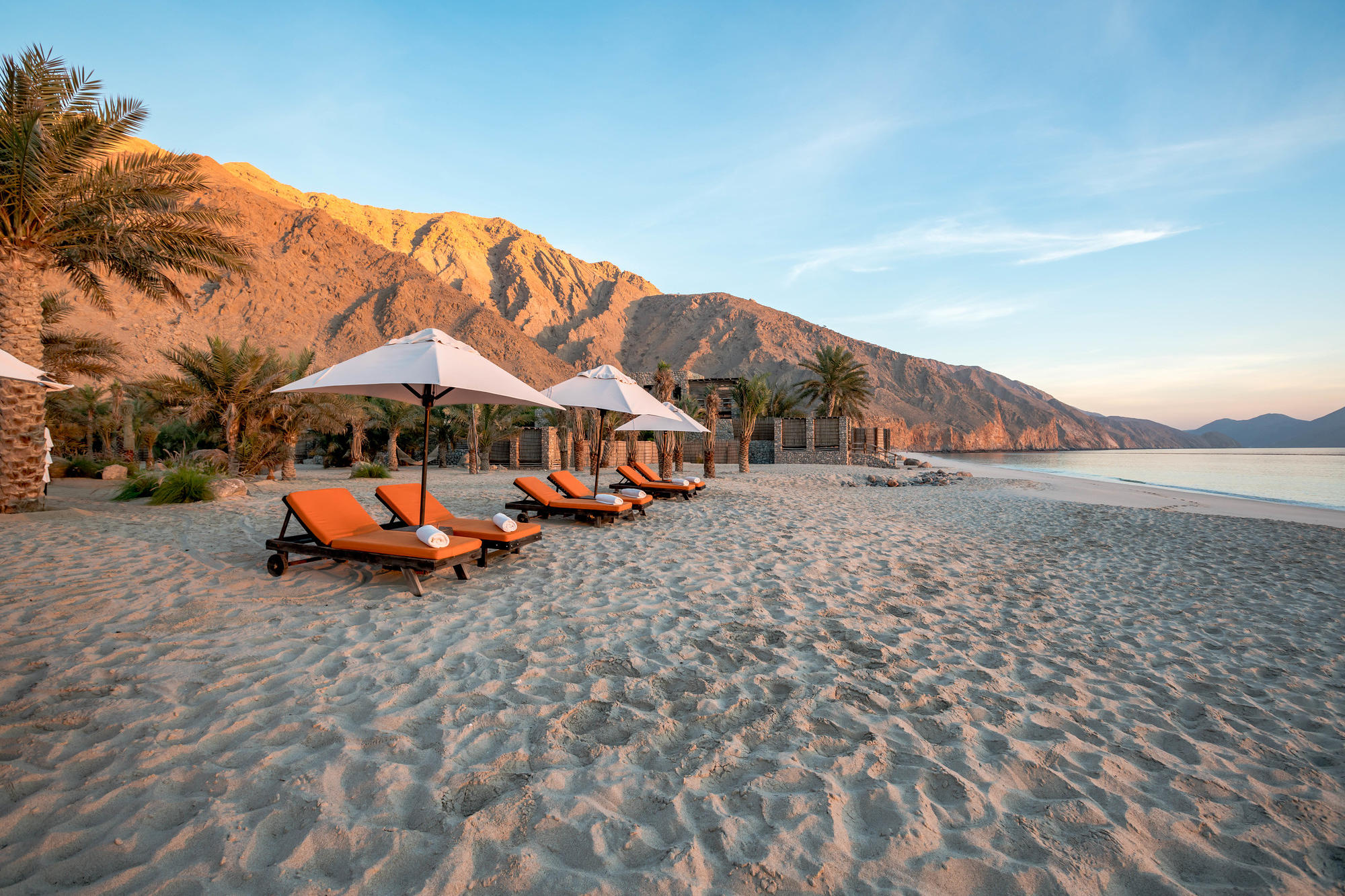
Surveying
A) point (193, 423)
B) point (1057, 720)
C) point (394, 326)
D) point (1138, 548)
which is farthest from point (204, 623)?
point (394, 326)

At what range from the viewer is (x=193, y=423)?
13.5 meters

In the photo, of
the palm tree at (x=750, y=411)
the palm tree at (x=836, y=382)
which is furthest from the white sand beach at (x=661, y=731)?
the palm tree at (x=836, y=382)

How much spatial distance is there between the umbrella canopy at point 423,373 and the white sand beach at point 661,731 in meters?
1.76

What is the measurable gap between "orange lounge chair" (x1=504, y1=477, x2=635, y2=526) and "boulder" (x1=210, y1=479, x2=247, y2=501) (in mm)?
5601

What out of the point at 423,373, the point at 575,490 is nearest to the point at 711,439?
the point at 575,490

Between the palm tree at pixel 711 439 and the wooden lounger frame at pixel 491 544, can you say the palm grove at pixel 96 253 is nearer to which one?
the wooden lounger frame at pixel 491 544

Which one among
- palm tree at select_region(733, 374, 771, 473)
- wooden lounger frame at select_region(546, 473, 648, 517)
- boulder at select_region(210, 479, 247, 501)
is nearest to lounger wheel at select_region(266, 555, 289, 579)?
wooden lounger frame at select_region(546, 473, 648, 517)

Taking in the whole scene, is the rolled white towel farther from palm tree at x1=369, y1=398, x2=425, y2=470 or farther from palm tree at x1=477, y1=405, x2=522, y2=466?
palm tree at x1=477, y1=405, x2=522, y2=466

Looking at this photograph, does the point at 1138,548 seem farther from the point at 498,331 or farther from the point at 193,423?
the point at 498,331

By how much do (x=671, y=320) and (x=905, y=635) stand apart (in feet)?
280

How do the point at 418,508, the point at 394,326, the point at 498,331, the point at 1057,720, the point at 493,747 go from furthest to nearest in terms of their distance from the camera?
the point at 498,331, the point at 394,326, the point at 418,508, the point at 1057,720, the point at 493,747

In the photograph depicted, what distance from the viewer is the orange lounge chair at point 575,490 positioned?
354 inches

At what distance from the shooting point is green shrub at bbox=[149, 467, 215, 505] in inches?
382

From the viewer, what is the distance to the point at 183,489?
9867mm
